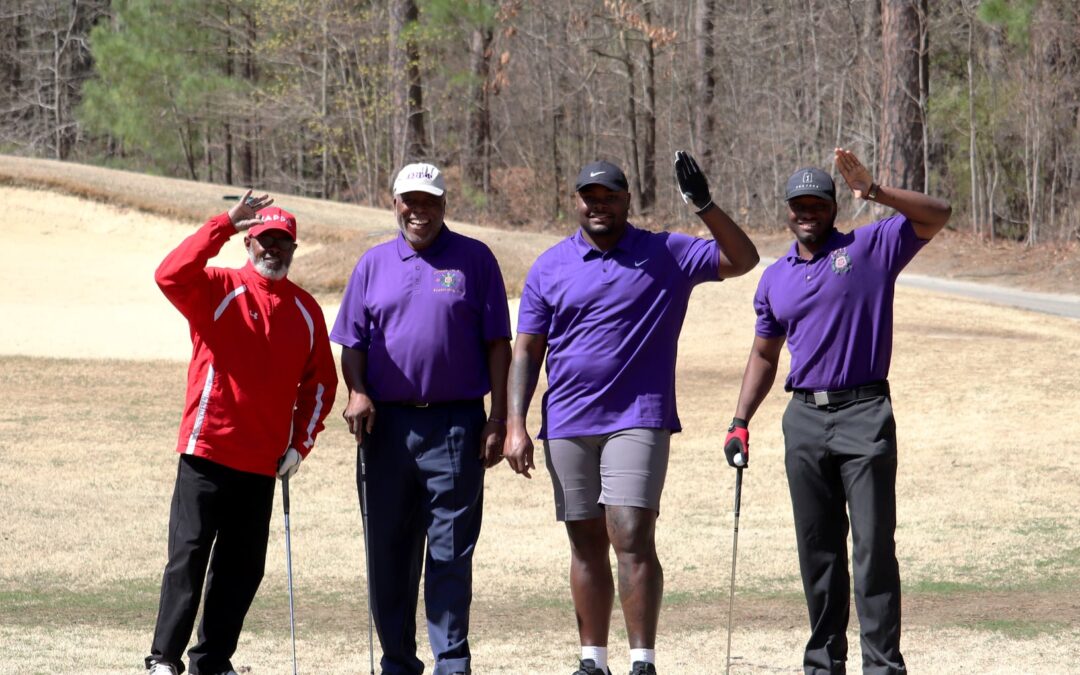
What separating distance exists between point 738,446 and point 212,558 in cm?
223

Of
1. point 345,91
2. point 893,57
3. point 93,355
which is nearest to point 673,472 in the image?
point 93,355

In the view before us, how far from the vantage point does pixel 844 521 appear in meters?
5.95

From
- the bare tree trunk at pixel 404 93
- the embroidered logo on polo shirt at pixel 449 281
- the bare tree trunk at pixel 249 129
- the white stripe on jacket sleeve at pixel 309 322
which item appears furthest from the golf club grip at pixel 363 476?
the bare tree trunk at pixel 249 129

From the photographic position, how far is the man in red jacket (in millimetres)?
5793

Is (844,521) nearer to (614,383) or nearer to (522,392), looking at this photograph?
(614,383)

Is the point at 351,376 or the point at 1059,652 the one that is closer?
the point at 351,376

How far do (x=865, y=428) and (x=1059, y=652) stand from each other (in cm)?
195

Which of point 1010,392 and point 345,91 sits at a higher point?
point 345,91

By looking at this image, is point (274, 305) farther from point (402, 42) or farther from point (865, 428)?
point (402, 42)

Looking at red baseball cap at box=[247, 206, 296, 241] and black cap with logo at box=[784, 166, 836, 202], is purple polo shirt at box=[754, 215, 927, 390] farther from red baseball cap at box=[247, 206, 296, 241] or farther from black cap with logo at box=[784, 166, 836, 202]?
red baseball cap at box=[247, 206, 296, 241]

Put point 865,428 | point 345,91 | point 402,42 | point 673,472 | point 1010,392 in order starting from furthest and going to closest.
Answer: point 345,91, point 402,42, point 1010,392, point 673,472, point 865,428

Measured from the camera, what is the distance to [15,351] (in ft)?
62.4

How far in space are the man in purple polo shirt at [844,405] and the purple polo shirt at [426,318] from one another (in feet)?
4.06

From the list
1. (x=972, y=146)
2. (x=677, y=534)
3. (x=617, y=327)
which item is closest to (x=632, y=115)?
(x=972, y=146)
